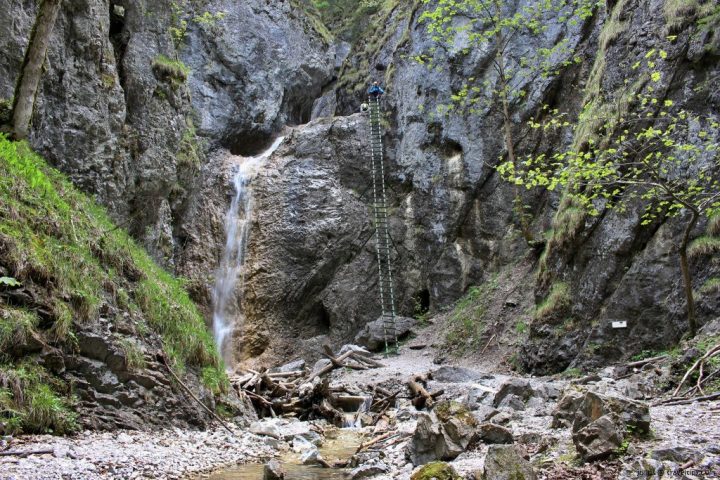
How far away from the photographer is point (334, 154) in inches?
897

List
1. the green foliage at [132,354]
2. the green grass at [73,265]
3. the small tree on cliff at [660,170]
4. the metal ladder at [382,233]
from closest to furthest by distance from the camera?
the green grass at [73,265], the green foliage at [132,354], the small tree on cliff at [660,170], the metal ladder at [382,233]

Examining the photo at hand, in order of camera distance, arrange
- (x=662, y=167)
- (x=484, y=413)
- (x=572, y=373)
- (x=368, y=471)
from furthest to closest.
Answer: (x=572, y=373) → (x=662, y=167) → (x=484, y=413) → (x=368, y=471)

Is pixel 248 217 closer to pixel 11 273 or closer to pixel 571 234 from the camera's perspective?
pixel 571 234

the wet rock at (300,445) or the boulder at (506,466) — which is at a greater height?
the boulder at (506,466)

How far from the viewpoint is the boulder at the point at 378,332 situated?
61.5 feet

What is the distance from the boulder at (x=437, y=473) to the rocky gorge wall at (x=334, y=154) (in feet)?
22.9

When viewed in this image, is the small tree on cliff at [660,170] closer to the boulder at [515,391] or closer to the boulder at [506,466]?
the boulder at [515,391]

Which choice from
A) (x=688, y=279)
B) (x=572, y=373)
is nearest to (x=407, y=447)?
(x=688, y=279)

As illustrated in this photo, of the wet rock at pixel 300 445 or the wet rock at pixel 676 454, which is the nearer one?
the wet rock at pixel 676 454

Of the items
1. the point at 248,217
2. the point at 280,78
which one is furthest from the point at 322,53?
the point at 248,217

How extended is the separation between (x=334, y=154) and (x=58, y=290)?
16.6m

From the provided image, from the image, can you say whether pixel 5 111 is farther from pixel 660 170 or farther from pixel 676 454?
pixel 660 170

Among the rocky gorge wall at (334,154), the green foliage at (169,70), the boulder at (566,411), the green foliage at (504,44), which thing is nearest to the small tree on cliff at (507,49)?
the green foliage at (504,44)

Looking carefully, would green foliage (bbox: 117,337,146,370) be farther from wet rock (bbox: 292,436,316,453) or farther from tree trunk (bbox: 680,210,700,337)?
tree trunk (bbox: 680,210,700,337)
